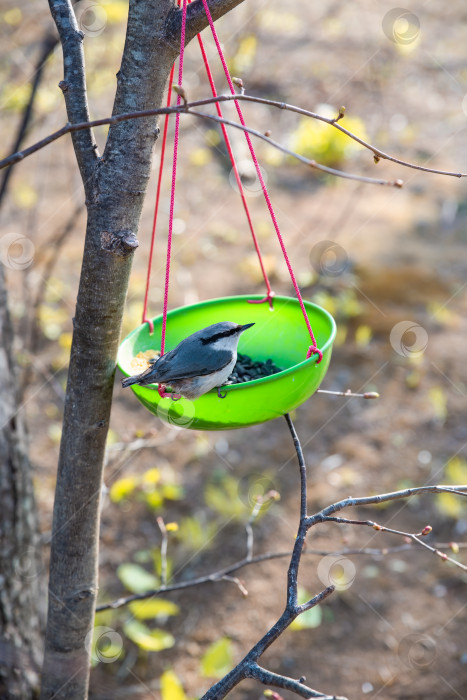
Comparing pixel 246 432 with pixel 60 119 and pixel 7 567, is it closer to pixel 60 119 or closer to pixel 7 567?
pixel 7 567

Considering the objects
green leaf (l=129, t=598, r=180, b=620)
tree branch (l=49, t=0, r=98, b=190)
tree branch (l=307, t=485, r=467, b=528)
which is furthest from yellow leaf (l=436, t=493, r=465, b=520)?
tree branch (l=49, t=0, r=98, b=190)

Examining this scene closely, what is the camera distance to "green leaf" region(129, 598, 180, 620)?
357 centimetres

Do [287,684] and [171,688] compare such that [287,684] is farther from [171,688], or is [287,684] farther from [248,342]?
[171,688]

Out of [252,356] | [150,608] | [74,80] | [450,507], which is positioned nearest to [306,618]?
[150,608]

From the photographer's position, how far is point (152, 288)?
629 cm

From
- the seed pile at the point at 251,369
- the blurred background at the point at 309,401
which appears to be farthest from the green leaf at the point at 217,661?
the seed pile at the point at 251,369

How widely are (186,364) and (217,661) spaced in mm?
1788

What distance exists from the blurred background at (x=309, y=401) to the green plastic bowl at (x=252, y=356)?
0.62 metres

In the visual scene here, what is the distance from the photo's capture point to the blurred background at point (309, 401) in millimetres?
3566

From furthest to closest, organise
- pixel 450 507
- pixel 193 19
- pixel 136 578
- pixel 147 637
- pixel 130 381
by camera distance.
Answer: pixel 450 507 → pixel 136 578 → pixel 147 637 → pixel 130 381 → pixel 193 19

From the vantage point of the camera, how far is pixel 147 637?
3455 millimetres

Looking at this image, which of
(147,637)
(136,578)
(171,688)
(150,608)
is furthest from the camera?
(136,578)

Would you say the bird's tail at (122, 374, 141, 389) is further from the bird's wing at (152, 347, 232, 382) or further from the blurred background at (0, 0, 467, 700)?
the blurred background at (0, 0, 467, 700)

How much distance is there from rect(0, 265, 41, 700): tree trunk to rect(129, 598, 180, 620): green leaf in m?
0.69
